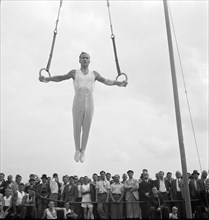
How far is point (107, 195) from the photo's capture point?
10875 millimetres

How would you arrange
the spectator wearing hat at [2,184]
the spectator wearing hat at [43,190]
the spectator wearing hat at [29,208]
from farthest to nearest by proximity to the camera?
the spectator wearing hat at [2,184], the spectator wearing hat at [43,190], the spectator wearing hat at [29,208]

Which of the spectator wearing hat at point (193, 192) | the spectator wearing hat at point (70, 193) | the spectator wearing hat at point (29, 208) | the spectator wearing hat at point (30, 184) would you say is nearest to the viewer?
the spectator wearing hat at point (29, 208)

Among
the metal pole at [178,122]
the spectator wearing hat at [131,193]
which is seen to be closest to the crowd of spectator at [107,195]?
the spectator wearing hat at [131,193]

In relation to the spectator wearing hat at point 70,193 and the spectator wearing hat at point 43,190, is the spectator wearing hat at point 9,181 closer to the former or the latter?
the spectator wearing hat at point 43,190

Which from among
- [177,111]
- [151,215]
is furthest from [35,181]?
[177,111]

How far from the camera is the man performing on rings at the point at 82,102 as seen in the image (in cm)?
831

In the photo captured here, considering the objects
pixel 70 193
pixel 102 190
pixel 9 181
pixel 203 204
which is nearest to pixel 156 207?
pixel 203 204

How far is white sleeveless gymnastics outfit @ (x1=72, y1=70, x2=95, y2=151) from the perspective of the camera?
830 centimetres

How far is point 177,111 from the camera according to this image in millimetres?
8383

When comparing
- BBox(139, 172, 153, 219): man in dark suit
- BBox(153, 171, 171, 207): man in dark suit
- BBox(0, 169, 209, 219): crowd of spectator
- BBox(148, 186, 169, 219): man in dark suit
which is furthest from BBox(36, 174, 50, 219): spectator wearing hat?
BBox(153, 171, 171, 207): man in dark suit

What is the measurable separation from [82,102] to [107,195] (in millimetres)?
3886

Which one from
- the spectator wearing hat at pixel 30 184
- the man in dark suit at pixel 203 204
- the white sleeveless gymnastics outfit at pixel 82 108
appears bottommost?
the man in dark suit at pixel 203 204

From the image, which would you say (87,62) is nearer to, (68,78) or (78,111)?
(68,78)

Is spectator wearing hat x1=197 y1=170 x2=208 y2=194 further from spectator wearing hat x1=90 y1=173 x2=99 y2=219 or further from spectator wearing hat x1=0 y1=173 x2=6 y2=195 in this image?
spectator wearing hat x1=0 y1=173 x2=6 y2=195
